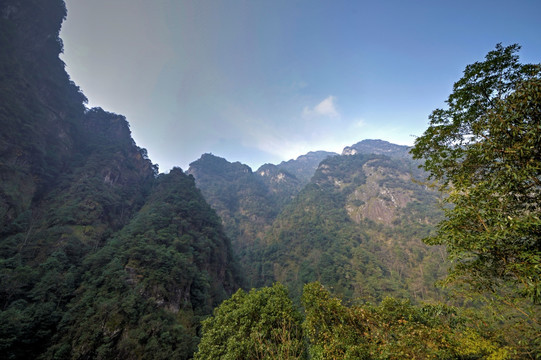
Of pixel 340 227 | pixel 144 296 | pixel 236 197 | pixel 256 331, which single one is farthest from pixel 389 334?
pixel 236 197

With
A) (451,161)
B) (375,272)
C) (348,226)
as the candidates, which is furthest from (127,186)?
(348,226)

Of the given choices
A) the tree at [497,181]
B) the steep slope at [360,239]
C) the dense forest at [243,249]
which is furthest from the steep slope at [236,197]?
the tree at [497,181]

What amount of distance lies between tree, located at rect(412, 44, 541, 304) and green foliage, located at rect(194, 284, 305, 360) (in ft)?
23.5

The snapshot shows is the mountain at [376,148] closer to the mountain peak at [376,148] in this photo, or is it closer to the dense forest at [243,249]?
the mountain peak at [376,148]

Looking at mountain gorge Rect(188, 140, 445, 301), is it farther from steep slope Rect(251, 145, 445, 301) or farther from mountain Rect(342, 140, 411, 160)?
mountain Rect(342, 140, 411, 160)

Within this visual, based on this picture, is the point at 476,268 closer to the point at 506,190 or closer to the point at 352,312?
the point at 506,190

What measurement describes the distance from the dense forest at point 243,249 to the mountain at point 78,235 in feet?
0.68

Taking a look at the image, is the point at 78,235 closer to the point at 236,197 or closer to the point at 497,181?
the point at 497,181

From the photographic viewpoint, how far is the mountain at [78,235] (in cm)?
1530

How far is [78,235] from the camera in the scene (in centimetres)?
2584

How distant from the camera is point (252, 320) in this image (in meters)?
9.39

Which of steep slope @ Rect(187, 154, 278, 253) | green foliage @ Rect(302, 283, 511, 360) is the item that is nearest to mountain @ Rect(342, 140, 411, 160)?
steep slope @ Rect(187, 154, 278, 253)

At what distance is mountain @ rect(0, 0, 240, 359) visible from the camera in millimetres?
15305

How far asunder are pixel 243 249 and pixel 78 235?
178 ft
